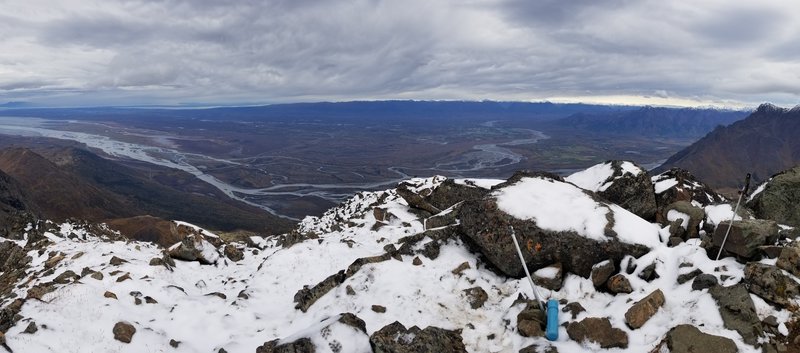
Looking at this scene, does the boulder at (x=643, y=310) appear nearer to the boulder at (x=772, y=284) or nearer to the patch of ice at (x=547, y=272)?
the boulder at (x=772, y=284)

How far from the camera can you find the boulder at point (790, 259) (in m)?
13.3

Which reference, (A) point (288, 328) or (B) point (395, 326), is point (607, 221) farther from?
(A) point (288, 328)

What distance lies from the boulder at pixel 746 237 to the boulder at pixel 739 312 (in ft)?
7.19

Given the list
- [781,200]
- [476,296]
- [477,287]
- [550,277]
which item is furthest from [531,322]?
[781,200]

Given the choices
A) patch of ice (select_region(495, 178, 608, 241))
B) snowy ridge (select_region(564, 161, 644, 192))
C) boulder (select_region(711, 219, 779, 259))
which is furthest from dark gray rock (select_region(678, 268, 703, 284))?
snowy ridge (select_region(564, 161, 644, 192))

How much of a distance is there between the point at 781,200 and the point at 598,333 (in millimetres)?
15142

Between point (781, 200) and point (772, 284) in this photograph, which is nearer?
point (772, 284)

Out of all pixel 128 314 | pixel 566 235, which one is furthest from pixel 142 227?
pixel 566 235

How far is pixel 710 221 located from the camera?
1855 centimetres

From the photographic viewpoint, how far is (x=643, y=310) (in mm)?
13227

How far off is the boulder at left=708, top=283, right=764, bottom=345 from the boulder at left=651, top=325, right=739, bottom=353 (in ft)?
2.12

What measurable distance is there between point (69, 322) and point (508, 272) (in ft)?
51.0

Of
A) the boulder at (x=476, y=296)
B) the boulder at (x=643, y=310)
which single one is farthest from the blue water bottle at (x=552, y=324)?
the boulder at (x=476, y=296)

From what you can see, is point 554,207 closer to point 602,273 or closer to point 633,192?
point 602,273
